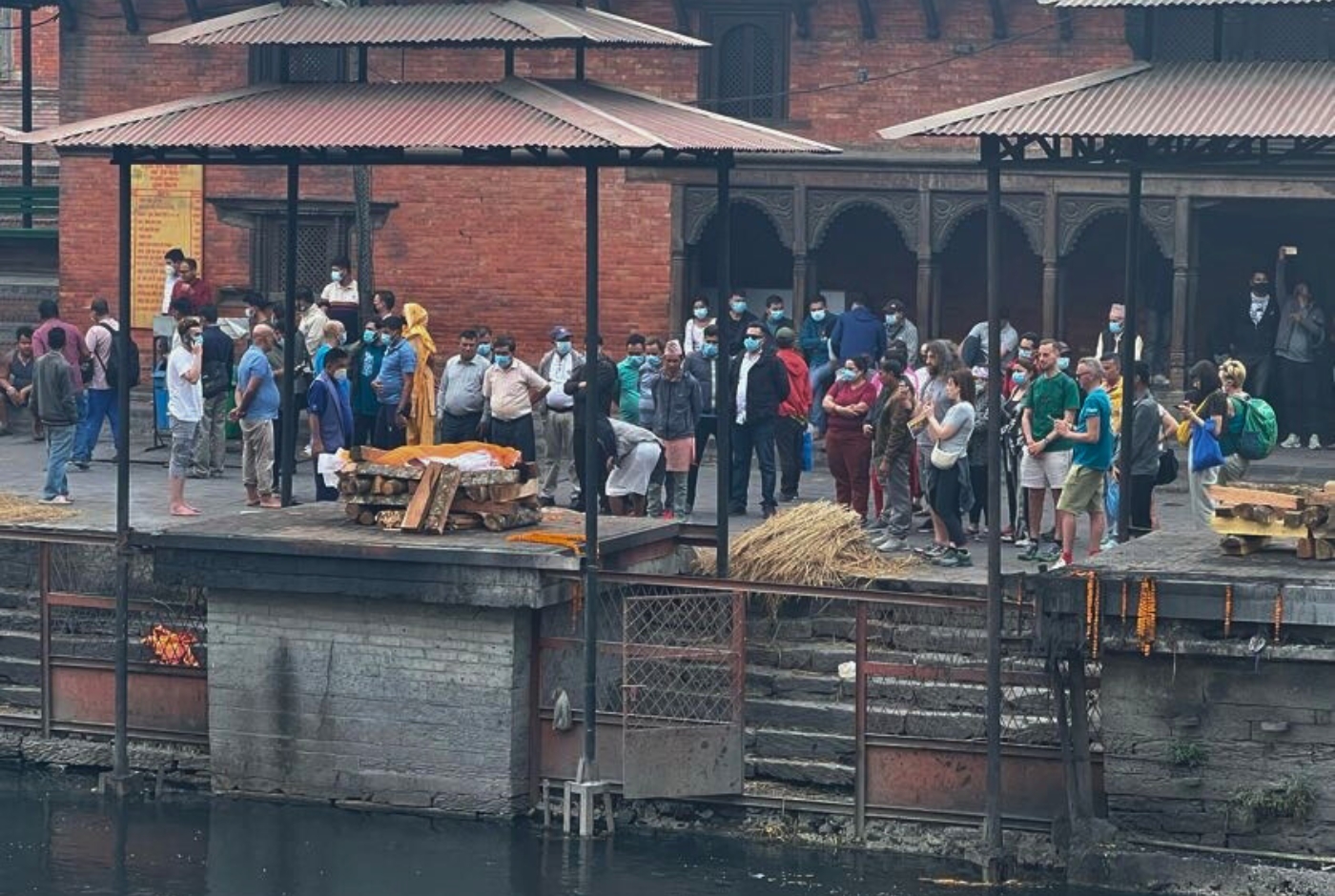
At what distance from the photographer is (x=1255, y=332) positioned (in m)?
28.3

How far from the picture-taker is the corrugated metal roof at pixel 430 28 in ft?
62.9

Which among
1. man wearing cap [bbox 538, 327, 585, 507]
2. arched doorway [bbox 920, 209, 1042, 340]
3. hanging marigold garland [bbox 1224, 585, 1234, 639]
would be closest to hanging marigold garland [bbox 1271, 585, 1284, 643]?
hanging marigold garland [bbox 1224, 585, 1234, 639]

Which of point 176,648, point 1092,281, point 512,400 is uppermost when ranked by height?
point 1092,281

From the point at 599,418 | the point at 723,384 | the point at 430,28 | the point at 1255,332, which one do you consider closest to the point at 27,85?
the point at 599,418

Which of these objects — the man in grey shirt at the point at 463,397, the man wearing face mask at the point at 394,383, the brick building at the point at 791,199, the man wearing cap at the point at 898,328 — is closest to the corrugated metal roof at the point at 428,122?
the man in grey shirt at the point at 463,397

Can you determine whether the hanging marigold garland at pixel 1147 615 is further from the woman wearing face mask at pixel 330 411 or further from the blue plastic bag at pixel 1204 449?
the woman wearing face mask at pixel 330 411

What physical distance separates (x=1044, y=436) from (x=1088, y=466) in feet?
2.30

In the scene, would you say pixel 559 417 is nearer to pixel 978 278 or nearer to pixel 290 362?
pixel 290 362

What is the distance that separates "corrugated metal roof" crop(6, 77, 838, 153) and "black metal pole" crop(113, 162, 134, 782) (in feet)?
1.57

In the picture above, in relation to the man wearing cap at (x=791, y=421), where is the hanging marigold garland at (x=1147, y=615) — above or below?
below

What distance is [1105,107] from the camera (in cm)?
1745

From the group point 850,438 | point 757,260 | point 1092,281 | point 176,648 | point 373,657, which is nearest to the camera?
point 373,657

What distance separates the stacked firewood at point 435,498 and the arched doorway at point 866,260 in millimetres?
11621

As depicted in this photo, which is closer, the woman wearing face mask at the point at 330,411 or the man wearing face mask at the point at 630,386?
the woman wearing face mask at the point at 330,411
